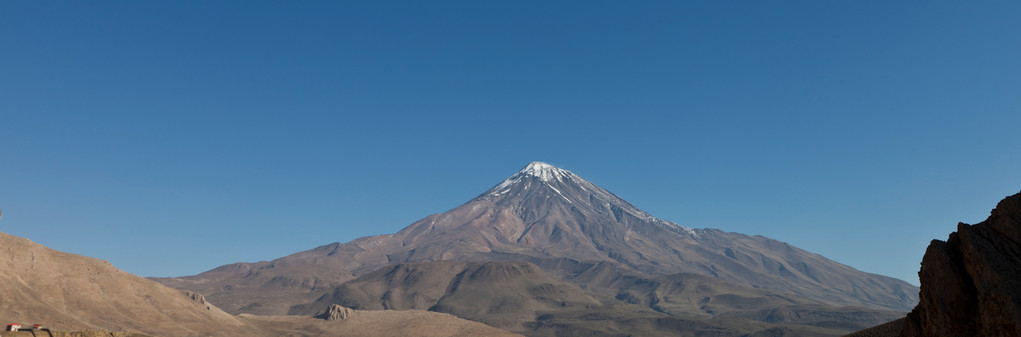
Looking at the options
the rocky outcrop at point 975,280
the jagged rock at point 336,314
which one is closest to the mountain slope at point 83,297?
the jagged rock at point 336,314

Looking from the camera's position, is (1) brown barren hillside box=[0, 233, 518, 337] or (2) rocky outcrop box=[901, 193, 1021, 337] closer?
(2) rocky outcrop box=[901, 193, 1021, 337]

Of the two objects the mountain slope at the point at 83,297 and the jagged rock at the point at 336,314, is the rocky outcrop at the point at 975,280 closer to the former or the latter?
the mountain slope at the point at 83,297

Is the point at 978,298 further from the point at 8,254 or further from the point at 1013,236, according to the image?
the point at 8,254

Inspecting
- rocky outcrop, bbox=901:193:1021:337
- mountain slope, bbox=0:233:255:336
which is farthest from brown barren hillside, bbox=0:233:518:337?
rocky outcrop, bbox=901:193:1021:337

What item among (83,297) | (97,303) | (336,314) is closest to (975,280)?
(83,297)

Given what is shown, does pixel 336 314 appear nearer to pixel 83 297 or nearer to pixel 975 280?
pixel 83 297

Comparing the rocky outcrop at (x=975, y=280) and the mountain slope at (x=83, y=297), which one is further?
the mountain slope at (x=83, y=297)

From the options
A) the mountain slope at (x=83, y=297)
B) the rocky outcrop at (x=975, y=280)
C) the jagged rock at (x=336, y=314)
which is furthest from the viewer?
the jagged rock at (x=336, y=314)

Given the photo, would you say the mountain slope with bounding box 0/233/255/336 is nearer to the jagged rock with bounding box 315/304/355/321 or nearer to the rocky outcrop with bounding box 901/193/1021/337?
the jagged rock with bounding box 315/304/355/321
